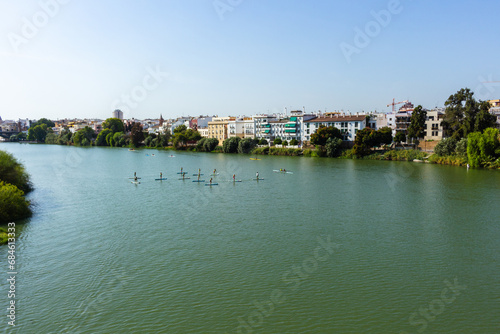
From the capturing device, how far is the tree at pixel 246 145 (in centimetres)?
6994

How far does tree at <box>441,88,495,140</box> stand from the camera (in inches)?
1764

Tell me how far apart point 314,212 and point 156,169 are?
27.0m

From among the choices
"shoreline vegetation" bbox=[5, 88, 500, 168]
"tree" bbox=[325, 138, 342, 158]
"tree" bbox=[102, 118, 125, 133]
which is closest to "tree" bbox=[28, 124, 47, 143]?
"tree" bbox=[102, 118, 125, 133]

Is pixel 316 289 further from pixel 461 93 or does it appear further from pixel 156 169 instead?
pixel 461 93

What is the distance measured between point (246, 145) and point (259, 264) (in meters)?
56.6

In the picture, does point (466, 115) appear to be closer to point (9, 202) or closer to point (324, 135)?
point (324, 135)

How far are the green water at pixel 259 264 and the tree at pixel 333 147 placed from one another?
30914 millimetres

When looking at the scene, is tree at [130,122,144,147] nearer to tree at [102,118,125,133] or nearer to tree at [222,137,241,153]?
tree at [102,118,125,133]

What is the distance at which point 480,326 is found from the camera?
10023 mm

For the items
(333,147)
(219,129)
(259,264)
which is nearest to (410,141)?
(333,147)

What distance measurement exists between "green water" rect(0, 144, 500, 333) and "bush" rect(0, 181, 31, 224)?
0.89 metres

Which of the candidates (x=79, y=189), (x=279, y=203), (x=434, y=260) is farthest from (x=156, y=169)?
(x=434, y=260)

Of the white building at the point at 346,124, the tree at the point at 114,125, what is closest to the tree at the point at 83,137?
the tree at the point at 114,125

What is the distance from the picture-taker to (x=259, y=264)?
13.9 m
